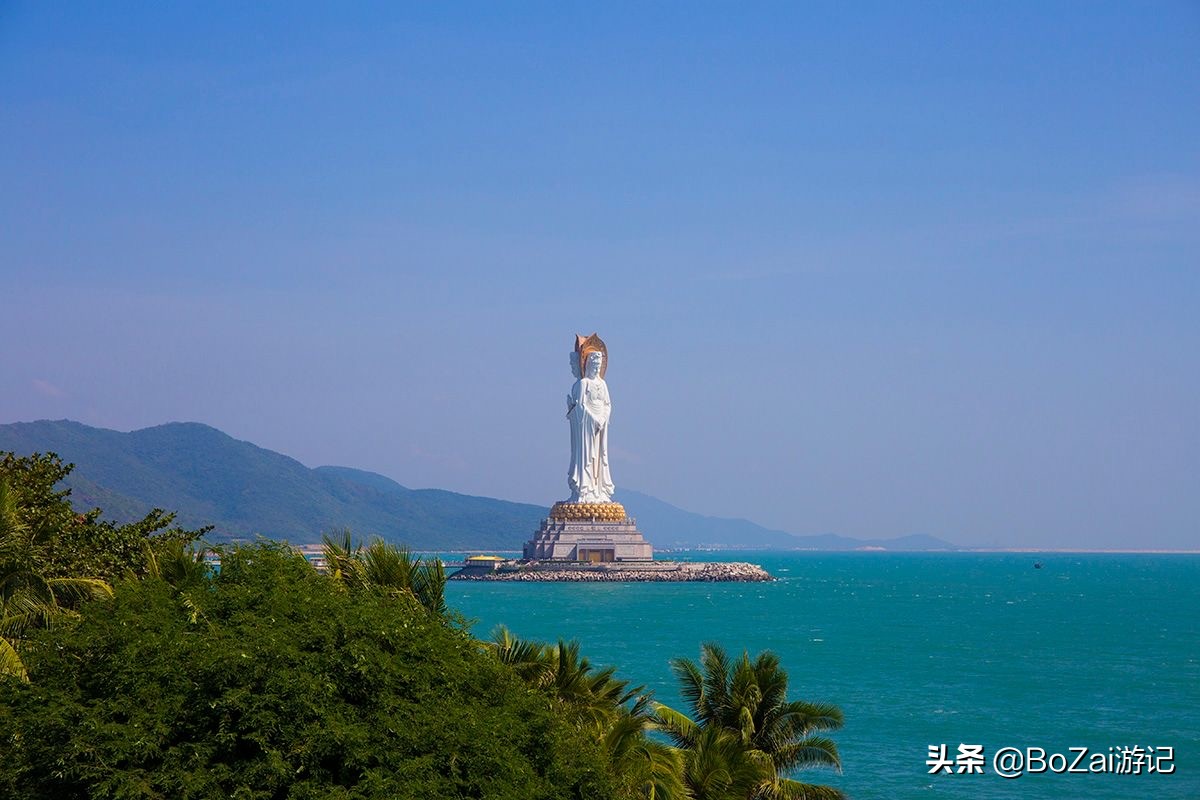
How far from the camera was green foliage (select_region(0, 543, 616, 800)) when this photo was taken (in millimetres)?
11688

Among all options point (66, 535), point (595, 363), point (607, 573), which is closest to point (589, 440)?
point (595, 363)

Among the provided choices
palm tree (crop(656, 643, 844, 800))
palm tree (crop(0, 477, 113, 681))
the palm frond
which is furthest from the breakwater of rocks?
the palm frond

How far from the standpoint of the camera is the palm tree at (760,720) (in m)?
16.1

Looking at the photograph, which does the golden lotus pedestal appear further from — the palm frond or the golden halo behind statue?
the palm frond

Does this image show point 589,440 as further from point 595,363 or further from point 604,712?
point 604,712

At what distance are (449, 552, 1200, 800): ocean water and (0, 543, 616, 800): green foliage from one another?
2.54 m

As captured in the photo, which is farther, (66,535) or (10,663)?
(66,535)

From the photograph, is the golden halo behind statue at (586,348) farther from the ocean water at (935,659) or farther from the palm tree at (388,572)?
the palm tree at (388,572)

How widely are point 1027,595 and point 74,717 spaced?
9620cm

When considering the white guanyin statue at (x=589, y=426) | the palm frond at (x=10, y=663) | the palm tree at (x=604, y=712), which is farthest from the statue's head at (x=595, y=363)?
the palm frond at (x=10, y=663)

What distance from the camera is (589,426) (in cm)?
9531

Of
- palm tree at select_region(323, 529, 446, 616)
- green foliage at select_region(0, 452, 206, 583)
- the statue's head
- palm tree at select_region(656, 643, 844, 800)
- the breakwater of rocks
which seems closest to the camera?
palm tree at select_region(323, 529, 446, 616)

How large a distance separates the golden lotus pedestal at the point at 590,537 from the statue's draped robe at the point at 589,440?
103 cm

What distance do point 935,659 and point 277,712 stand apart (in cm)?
4255
